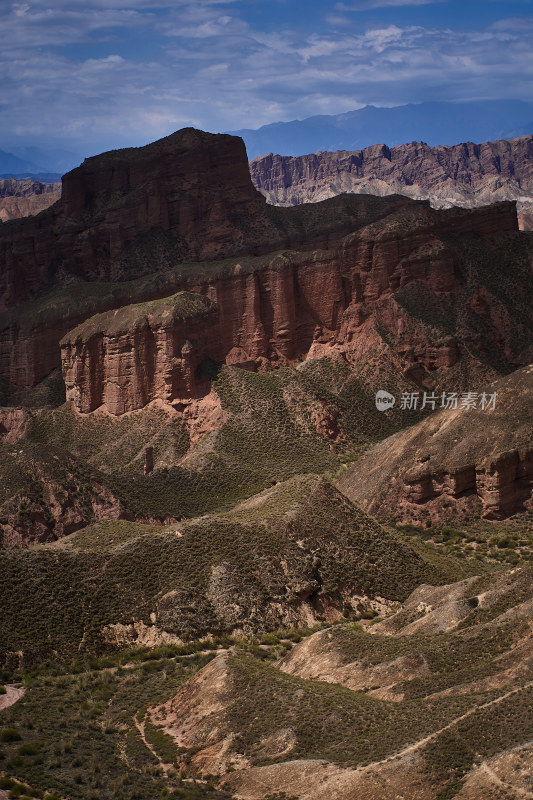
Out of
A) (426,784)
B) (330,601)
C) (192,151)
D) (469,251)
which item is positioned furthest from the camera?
(192,151)

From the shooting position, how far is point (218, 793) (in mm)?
25453

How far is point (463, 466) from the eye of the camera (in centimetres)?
5162

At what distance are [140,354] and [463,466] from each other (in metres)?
29.1

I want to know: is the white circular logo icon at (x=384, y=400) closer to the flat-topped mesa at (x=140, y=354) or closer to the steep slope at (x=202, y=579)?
the flat-topped mesa at (x=140, y=354)

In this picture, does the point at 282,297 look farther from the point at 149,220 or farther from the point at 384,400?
the point at 149,220

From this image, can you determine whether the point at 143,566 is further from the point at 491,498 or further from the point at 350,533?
the point at 491,498

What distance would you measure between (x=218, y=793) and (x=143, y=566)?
55.1ft

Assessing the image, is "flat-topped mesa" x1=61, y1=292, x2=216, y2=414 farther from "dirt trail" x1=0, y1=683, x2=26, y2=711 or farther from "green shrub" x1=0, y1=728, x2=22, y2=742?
"green shrub" x1=0, y1=728, x2=22, y2=742

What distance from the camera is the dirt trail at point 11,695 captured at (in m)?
32.4

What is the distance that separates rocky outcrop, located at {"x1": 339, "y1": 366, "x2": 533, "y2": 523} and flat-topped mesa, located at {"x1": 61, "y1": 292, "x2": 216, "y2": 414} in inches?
779

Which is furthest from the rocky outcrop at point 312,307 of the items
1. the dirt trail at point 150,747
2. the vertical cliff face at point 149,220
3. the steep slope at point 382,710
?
the dirt trail at point 150,747

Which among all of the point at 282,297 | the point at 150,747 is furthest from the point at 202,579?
the point at 282,297

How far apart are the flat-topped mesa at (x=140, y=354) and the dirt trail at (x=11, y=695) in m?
39.6

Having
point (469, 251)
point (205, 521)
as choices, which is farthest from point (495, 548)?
point (469, 251)
